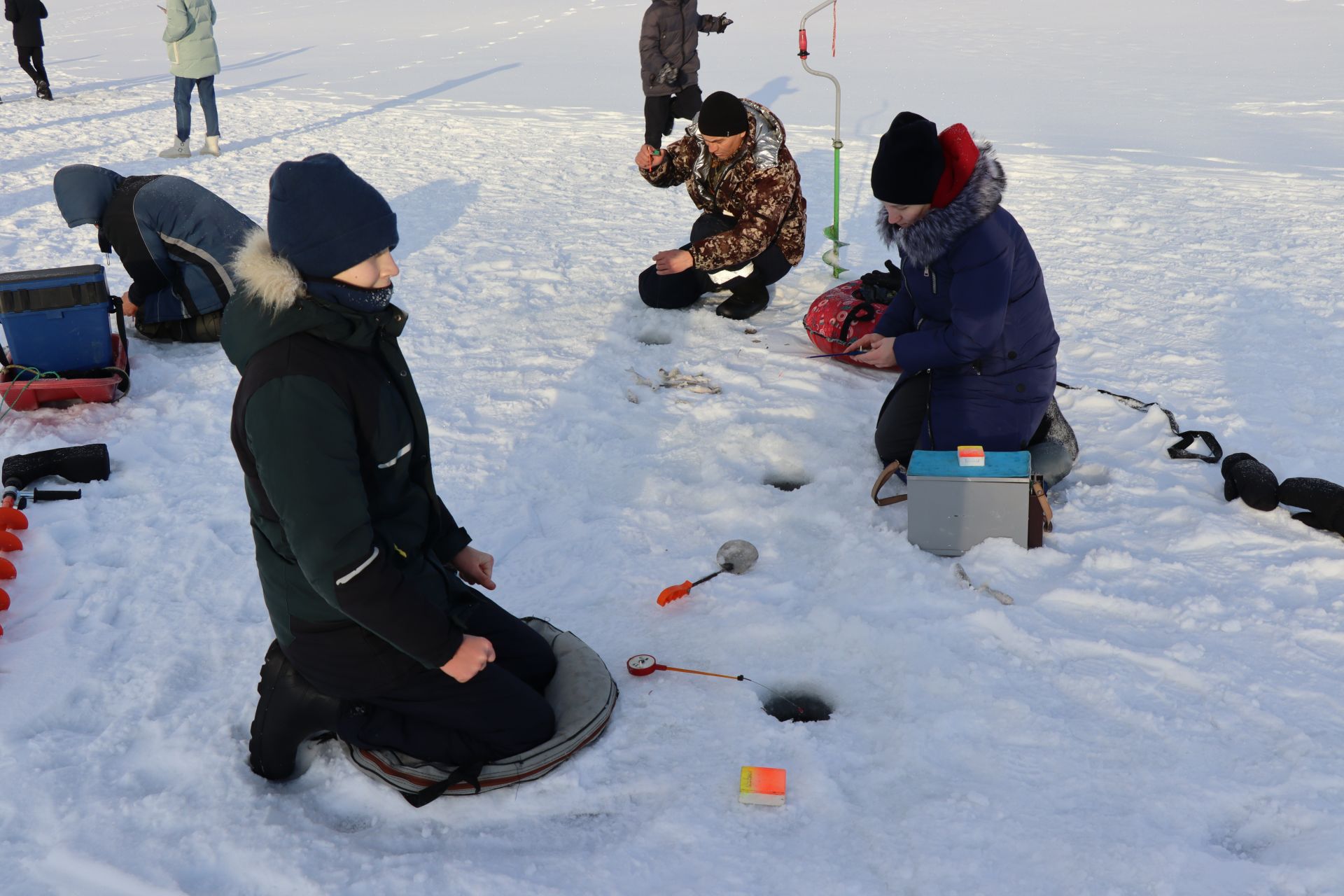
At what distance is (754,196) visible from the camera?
507 cm

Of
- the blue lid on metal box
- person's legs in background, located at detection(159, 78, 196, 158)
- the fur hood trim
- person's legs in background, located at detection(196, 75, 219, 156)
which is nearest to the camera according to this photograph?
the fur hood trim

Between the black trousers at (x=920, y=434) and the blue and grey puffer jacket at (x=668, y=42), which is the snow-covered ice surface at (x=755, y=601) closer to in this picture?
the black trousers at (x=920, y=434)

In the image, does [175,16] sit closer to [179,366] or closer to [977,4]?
[179,366]

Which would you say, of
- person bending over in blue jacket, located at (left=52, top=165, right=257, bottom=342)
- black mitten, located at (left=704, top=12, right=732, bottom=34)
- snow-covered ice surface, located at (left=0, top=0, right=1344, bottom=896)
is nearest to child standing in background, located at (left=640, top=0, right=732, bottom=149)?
black mitten, located at (left=704, top=12, right=732, bottom=34)

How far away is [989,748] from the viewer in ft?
8.14

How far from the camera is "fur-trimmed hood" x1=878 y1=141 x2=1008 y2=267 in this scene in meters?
3.27

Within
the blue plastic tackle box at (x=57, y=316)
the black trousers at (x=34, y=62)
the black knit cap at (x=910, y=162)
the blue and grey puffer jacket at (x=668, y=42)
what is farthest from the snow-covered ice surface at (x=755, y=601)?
the black trousers at (x=34, y=62)

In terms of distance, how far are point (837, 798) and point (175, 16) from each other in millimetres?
8925

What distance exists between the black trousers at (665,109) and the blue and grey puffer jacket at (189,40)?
374 cm

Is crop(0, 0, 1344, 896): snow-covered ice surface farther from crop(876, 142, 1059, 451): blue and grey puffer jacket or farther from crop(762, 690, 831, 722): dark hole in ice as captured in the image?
crop(876, 142, 1059, 451): blue and grey puffer jacket

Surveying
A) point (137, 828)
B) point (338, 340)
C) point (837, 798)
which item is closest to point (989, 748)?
point (837, 798)

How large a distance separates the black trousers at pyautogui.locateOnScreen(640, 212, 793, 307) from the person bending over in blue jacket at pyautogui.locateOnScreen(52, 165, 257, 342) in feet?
6.67

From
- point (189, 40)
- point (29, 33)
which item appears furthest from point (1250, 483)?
point (29, 33)

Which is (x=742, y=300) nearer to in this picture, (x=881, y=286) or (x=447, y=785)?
(x=881, y=286)
